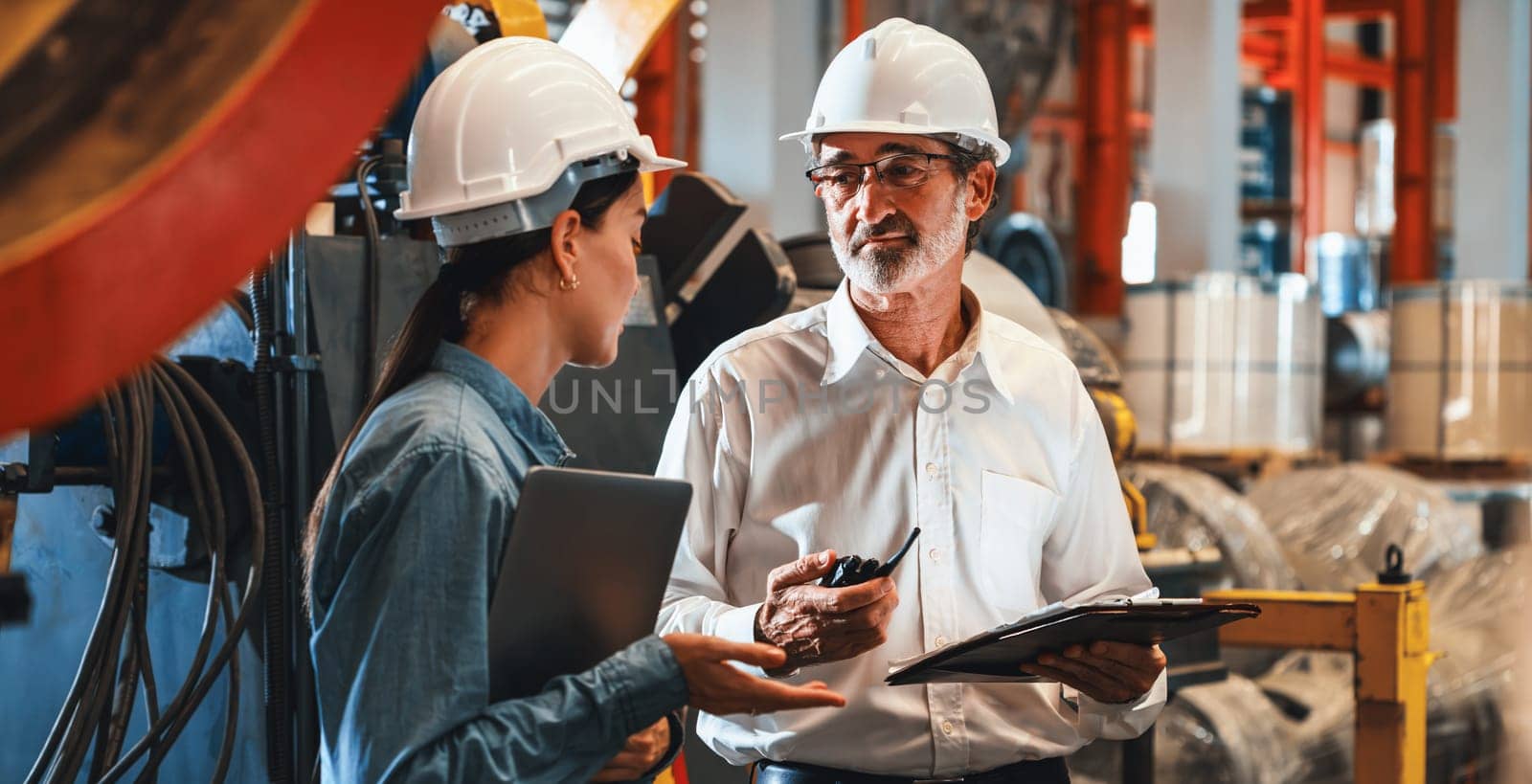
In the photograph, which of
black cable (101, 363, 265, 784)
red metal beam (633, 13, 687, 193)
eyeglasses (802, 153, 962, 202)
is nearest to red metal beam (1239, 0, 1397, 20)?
red metal beam (633, 13, 687, 193)

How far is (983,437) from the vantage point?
7.25ft

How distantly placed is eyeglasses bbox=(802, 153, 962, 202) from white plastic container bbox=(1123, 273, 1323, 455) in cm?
749

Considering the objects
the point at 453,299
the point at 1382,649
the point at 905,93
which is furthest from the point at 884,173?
the point at 1382,649

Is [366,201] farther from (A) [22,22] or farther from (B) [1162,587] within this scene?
(B) [1162,587]

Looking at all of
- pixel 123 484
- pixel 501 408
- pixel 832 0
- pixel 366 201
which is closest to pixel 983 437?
pixel 501 408

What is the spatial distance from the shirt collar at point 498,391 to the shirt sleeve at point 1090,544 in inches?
36.8

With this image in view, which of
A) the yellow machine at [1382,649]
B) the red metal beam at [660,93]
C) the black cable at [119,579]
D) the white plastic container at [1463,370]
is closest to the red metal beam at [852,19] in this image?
the red metal beam at [660,93]

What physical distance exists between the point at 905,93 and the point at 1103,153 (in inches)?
508

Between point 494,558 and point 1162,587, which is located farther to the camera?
point 1162,587

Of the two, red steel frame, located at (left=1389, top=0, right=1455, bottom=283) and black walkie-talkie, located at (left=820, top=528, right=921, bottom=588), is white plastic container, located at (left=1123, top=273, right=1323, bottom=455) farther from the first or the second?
black walkie-talkie, located at (left=820, top=528, right=921, bottom=588)

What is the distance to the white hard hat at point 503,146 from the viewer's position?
160cm

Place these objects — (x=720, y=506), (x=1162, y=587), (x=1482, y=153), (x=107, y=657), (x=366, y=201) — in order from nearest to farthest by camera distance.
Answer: (x=720, y=506)
(x=107, y=657)
(x=366, y=201)
(x=1162, y=587)
(x=1482, y=153)

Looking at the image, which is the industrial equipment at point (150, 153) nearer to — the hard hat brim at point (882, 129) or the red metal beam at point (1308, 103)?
the hard hat brim at point (882, 129)

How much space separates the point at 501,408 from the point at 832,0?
8405 millimetres
